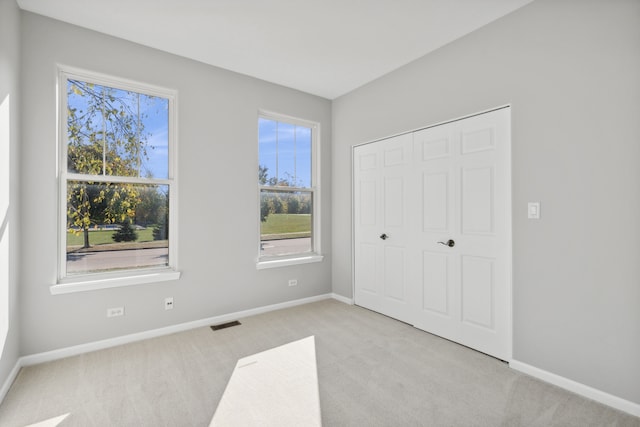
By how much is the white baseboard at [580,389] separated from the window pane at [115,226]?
346cm

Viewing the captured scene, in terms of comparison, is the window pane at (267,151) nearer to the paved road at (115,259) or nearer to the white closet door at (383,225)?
the white closet door at (383,225)

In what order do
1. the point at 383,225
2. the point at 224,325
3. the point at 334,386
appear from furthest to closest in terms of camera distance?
the point at 383,225 → the point at 224,325 → the point at 334,386

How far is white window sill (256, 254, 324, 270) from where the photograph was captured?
3.80 m

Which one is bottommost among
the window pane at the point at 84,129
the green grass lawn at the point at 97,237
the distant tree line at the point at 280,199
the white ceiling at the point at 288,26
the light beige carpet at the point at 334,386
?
the light beige carpet at the point at 334,386

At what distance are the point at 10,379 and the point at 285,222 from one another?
2849mm

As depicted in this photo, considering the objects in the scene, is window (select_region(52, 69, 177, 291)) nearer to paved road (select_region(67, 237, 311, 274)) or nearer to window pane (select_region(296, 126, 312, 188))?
paved road (select_region(67, 237, 311, 274))

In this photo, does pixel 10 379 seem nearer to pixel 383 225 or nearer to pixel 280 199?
pixel 280 199

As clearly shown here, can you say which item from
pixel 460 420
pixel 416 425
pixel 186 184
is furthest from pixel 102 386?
pixel 460 420

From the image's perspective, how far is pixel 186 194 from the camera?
129 inches

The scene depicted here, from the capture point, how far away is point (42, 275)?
2.59 meters

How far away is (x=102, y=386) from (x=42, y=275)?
1.12 meters

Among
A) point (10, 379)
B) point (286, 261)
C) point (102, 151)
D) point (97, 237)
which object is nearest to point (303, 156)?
point (286, 261)

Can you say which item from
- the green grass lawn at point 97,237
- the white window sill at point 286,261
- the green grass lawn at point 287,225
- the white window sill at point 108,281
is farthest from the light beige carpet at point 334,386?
the green grass lawn at point 287,225

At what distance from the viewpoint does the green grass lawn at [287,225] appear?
157 inches
